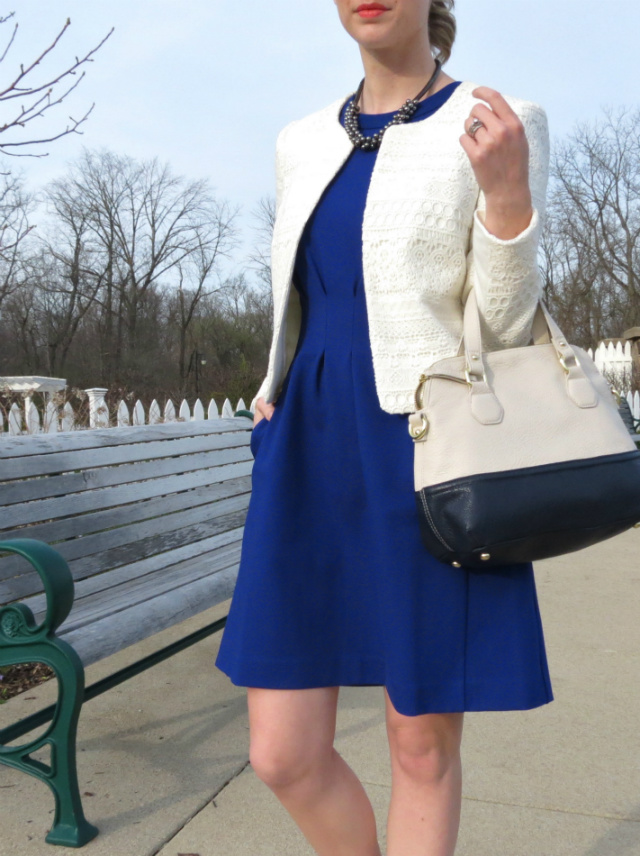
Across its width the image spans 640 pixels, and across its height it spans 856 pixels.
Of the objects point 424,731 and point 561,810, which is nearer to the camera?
point 424,731

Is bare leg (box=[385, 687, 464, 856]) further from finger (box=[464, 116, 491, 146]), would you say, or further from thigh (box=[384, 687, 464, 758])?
finger (box=[464, 116, 491, 146])

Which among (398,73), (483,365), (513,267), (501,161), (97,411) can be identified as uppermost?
(398,73)

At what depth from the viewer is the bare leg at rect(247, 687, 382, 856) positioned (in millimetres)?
1589

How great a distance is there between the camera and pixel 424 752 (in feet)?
5.18

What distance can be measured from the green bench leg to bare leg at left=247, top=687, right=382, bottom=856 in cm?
A: 85

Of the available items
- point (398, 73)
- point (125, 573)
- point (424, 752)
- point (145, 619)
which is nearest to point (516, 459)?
point (424, 752)

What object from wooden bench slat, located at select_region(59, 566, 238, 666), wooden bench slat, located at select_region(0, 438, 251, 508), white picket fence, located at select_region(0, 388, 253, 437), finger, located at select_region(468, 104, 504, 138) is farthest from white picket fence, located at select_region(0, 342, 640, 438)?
finger, located at select_region(468, 104, 504, 138)

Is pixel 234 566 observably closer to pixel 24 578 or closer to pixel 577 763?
pixel 24 578

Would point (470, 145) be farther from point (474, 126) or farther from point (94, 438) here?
point (94, 438)

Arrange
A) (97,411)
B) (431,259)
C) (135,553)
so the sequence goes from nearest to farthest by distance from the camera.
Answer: (431,259)
(135,553)
(97,411)

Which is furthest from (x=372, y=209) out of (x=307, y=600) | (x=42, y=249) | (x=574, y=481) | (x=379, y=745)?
(x=42, y=249)

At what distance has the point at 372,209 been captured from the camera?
1.59m

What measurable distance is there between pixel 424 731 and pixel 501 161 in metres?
0.95

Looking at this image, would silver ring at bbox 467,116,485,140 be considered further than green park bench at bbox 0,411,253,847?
No
